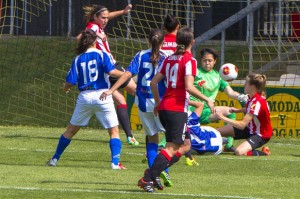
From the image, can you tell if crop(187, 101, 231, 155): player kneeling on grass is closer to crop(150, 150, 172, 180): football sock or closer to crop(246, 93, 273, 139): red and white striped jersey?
crop(246, 93, 273, 139): red and white striped jersey

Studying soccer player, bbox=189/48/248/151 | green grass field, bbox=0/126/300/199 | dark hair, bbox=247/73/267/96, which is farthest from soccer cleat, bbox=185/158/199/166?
dark hair, bbox=247/73/267/96

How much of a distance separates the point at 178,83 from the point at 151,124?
4.60 ft

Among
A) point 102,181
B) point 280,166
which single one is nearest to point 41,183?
point 102,181

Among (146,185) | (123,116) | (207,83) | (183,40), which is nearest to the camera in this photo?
(146,185)

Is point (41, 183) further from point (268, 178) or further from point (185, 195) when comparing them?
point (268, 178)

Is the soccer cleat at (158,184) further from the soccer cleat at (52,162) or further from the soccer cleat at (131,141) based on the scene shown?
the soccer cleat at (131,141)

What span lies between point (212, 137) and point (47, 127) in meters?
5.48

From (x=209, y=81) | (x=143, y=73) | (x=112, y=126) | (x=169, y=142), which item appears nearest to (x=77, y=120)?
(x=112, y=126)

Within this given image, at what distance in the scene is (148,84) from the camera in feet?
40.2

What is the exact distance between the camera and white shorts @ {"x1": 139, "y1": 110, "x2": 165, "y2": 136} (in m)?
12.0

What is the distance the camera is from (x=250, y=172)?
42.4 feet

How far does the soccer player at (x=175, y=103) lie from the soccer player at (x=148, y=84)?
111cm

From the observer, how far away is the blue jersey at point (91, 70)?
12844mm

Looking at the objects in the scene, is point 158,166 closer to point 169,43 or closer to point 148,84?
point 148,84
